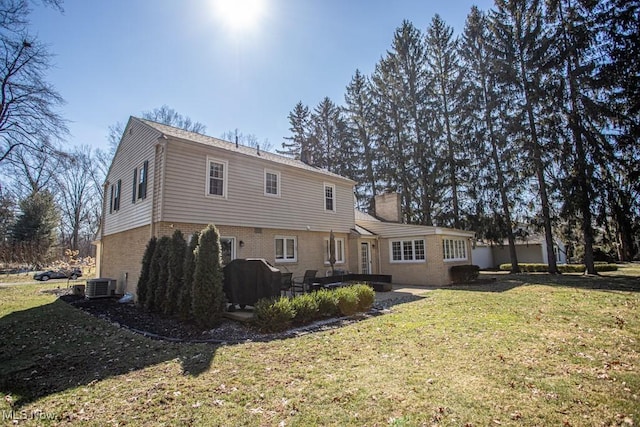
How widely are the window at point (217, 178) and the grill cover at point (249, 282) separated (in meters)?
4.27

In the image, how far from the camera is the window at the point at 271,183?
45.9 ft

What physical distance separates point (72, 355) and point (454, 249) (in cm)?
1755

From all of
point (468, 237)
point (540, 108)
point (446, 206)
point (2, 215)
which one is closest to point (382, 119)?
point (446, 206)

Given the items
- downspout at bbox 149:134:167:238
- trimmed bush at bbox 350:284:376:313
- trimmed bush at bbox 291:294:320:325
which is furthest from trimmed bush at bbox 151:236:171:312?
trimmed bush at bbox 350:284:376:313

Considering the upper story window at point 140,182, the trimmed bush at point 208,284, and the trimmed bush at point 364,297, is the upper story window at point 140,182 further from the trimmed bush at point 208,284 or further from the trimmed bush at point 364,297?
the trimmed bush at point 364,297

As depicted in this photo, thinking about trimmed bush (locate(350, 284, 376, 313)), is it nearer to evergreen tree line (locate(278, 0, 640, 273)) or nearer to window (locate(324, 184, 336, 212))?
window (locate(324, 184, 336, 212))

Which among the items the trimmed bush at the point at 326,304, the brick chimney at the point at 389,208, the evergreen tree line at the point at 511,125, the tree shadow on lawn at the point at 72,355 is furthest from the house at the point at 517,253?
the tree shadow on lawn at the point at 72,355

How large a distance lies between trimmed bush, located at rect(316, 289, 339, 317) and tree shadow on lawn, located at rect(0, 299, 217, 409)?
3276 mm

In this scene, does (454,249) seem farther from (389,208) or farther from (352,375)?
(352,375)

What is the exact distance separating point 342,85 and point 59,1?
28820 millimetres

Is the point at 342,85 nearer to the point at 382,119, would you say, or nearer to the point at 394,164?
the point at 382,119

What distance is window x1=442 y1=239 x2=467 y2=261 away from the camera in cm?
1712

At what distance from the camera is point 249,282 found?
892cm

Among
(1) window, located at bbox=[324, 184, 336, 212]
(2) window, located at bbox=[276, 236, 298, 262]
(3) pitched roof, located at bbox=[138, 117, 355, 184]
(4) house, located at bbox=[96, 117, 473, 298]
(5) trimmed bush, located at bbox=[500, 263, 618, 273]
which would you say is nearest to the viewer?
(4) house, located at bbox=[96, 117, 473, 298]
